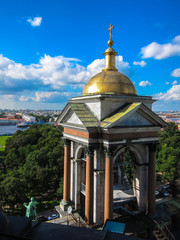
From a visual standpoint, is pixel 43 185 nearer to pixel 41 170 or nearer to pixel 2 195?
pixel 41 170

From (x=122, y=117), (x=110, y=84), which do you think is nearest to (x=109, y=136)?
(x=122, y=117)

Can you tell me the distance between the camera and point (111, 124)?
15.9 m

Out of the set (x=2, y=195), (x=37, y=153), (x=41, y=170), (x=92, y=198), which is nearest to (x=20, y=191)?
(x=2, y=195)

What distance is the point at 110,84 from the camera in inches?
746

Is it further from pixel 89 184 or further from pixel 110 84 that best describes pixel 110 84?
pixel 89 184

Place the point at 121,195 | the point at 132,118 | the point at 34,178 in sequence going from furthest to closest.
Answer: the point at 34,178 → the point at 121,195 → the point at 132,118

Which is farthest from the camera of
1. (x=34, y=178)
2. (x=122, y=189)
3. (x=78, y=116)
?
(x=34, y=178)

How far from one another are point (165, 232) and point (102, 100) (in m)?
14.0

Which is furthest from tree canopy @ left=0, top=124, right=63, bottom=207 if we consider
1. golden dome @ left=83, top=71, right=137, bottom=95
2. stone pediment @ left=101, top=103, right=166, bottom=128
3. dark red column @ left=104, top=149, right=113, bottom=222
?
stone pediment @ left=101, top=103, right=166, bottom=128

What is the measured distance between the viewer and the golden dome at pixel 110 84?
61.9 feet

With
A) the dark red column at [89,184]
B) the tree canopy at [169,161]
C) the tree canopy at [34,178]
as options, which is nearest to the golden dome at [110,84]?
the dark red column at [89,184]

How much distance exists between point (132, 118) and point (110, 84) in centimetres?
417

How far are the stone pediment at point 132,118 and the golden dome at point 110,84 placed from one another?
1928 millimetres

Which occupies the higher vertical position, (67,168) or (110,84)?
(110,84)
